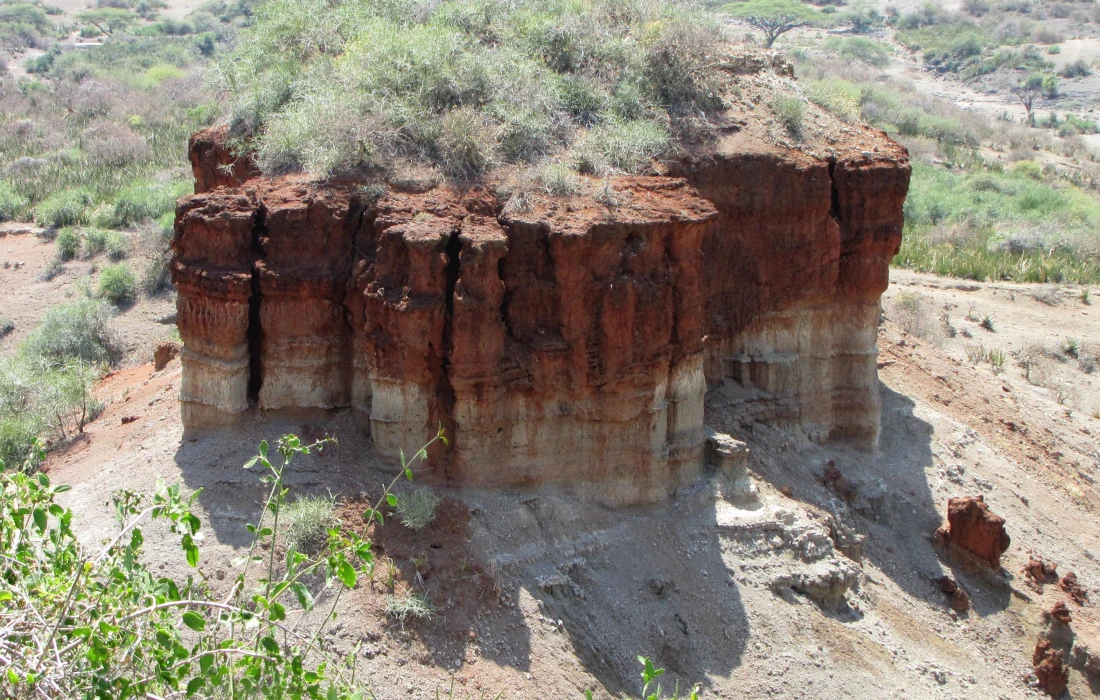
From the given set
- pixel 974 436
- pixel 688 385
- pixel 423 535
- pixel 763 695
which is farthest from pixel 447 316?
pixel 974 436

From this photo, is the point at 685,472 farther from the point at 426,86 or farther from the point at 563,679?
the point at 426,86

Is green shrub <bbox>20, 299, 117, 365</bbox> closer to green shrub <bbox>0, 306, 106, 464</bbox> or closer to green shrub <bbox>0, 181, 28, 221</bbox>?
green shrub <bbox>0, 306, 106, 464</bbox>

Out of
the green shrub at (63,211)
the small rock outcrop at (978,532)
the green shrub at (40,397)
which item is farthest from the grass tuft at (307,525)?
the green shrub at (63,211)

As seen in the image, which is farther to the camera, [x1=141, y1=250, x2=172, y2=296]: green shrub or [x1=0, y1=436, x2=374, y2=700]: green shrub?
[x1=141, y1=250, x2=172, y2=296]: green shrub

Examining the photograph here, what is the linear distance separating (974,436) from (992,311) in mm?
9239

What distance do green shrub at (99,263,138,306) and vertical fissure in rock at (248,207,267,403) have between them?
1220cm

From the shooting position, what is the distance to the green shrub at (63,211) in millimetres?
24812

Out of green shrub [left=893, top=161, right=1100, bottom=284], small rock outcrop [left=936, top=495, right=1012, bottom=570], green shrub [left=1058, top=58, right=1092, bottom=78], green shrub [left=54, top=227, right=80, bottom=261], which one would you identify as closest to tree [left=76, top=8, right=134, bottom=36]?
green shrub [left=54, top=227, right=80, bottom=261]

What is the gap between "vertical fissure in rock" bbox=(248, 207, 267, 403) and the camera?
977 cm

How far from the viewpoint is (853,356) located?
41.5 feet

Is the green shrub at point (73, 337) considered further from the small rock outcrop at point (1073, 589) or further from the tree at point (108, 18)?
the tree at point (108, 18)

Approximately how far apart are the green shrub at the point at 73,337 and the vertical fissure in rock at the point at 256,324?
8.11m

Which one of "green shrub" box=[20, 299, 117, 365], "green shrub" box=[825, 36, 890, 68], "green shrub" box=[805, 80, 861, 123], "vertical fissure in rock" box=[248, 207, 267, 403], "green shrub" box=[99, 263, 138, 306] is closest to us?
"vertical fissure in rock" box=[248, 207, 267, 403]

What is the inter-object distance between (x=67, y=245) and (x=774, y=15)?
161 feet
